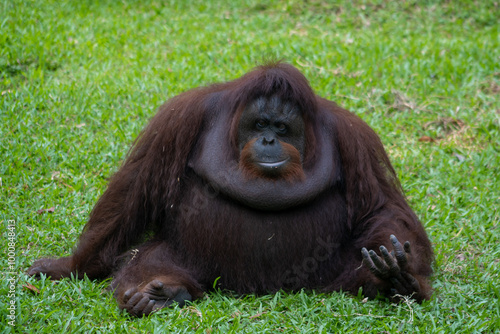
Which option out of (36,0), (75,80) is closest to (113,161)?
(75,80)

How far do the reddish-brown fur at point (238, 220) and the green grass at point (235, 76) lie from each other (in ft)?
0.52

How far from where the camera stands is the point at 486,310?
3.46 meters

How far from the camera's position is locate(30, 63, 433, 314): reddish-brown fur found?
3.60 meters

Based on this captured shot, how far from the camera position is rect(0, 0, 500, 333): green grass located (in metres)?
3.40

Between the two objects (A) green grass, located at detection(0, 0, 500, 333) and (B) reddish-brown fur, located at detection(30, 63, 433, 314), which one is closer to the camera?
(A) green grass, located at detection(0, 0, 500, 333)

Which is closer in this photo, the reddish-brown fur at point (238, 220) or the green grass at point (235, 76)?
the green grass at point (235, 76)

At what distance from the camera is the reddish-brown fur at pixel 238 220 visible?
3596 mm

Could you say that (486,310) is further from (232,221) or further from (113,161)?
(113,161)

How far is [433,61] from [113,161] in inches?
149

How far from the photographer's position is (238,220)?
3596 mm

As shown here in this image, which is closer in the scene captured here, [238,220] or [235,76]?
[238,220]

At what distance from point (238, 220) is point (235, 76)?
313cm

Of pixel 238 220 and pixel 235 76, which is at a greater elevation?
pixel 235 76

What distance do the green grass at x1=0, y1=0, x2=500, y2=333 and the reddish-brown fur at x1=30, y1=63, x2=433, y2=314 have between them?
0.16 meters
